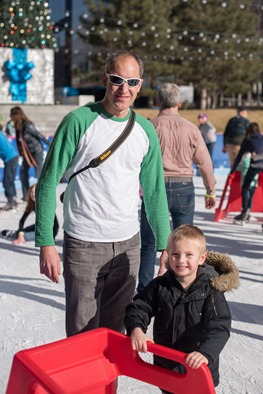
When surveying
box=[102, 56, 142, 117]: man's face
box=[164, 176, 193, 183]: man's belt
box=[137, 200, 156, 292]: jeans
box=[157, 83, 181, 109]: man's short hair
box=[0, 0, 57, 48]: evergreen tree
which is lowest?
box=[137, 200, 156, 292]: jeans

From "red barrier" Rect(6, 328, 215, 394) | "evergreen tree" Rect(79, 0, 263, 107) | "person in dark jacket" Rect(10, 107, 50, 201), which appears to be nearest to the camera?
"red barrier" Rect(6, 328, 215, 394)

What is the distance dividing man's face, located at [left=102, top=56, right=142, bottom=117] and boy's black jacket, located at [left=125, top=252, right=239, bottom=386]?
26.3 inches

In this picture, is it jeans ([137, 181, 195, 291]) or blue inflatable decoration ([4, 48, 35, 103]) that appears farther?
blue inflatable decoration ([4, 48, 35, 103])

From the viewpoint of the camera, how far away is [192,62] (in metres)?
36.4

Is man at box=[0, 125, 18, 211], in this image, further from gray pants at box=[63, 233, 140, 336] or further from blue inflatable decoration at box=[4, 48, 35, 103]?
blue inflatable decoration at box=[4, 48, 35, 103]

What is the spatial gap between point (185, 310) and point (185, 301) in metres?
0.03

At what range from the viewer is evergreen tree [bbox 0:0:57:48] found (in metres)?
18.9

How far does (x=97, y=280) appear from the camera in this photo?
2607 millimetres

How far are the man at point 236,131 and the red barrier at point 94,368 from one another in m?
8.60

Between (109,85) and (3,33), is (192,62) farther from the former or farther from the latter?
(109,85)

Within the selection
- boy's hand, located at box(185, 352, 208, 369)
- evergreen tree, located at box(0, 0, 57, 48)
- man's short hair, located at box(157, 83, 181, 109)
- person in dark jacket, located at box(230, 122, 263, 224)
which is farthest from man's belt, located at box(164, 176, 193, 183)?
evergreen tree, located at box(0, 0, 57, 48)

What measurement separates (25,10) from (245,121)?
420 inches

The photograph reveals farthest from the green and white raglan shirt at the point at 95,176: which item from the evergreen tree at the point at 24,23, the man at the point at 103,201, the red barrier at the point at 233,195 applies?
the evergreen tree at the point at 24,23

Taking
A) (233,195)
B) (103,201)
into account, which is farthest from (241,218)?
(103,201)
